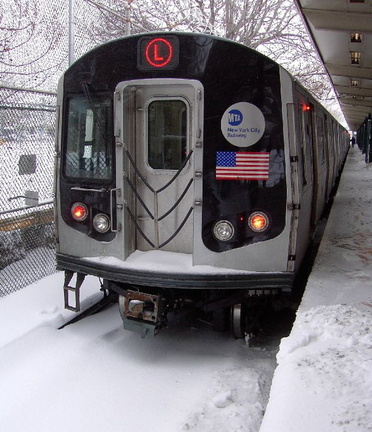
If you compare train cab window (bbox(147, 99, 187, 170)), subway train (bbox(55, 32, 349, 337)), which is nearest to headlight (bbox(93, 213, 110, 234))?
subway train (bbox(55, 32, 349, 337))

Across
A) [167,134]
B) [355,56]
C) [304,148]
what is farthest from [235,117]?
[355,56]

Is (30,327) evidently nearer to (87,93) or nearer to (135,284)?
(135,284)

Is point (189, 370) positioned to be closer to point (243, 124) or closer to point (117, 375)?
point (117, 375)

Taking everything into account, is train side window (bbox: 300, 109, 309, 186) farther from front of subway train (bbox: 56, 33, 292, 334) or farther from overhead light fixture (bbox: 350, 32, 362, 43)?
overhead light fixture (bbox: 350, 32, 362, 43)

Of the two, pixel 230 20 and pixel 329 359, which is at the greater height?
pixel 230 20

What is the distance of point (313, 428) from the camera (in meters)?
2.49

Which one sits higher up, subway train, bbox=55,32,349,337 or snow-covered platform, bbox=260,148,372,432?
subway train, bbox=55,32,349,337

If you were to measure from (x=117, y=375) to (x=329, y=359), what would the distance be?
6.66 ft

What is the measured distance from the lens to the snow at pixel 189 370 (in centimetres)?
285

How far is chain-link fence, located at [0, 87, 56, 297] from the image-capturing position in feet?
19.5

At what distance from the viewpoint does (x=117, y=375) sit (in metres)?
4.34

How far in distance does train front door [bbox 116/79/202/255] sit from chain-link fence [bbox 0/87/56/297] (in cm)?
175

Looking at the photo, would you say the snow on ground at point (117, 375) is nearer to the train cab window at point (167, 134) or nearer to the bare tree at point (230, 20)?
the train cab window at point (167, 134)

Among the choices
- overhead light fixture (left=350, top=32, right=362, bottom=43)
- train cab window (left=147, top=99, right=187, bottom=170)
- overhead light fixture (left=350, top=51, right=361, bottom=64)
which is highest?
→ overhead light fixture (left=350, top=51, right=361, bottom=64)
